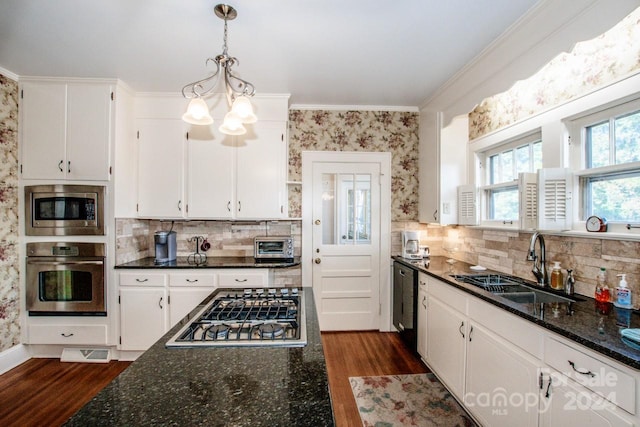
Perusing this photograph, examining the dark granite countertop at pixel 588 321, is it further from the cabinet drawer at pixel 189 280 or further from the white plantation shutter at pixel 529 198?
the cabinet drawer at pixel 189 280

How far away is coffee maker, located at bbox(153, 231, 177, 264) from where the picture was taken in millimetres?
2865

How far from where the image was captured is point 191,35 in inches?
77.5

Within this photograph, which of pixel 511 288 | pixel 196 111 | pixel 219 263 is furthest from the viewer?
pixel 219 263

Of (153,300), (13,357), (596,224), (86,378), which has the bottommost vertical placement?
(86,378)

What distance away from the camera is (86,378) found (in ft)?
7.98

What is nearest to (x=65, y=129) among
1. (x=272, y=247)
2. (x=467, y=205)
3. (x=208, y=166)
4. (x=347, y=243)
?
(x=208, y=166)

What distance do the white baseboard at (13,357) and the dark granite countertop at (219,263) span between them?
1.13m

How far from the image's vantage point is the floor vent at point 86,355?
2.66 metres

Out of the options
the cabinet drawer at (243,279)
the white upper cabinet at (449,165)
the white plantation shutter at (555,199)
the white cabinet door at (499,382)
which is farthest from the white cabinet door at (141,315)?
the white plantation shutter at (555,199)

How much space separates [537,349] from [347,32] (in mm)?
2105

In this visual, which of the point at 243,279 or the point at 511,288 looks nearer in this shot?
the point at 511,288

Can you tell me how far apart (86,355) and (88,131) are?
6.79 feet

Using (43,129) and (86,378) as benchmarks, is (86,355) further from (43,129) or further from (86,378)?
(43,129)

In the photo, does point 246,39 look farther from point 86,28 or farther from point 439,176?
point 439,176
